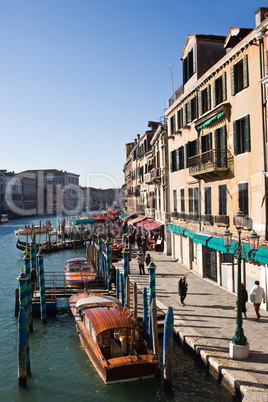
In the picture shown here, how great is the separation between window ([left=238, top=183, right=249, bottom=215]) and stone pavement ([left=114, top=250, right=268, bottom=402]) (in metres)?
4.04

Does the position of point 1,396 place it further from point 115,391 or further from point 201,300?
point 201,300

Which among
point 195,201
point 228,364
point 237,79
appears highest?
point 237,79

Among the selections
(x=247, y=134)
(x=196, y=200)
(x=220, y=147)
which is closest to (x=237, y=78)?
(x=247, y=134)

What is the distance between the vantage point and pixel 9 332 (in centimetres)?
1611

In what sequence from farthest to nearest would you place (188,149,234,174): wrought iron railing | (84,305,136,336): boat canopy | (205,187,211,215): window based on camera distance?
(205,187,211,215): window < (188,149,234,174): wrought iron railing < (84,305,136,336): boat canopy

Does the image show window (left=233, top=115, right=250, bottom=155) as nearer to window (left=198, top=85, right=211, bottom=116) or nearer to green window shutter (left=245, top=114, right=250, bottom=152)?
green window shutter (left=245, top=114, right=250, bottom=152)

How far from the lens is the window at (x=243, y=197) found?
51.5 feet

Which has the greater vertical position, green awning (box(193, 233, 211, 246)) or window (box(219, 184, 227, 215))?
window (box(219, 184, 227, 215))

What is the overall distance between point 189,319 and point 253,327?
2.39 metres

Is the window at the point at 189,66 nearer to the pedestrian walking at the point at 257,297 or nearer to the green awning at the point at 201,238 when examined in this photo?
the green awning at the point at 201,238

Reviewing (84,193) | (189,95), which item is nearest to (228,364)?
(189,95)

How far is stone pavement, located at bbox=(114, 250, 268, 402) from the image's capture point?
31.2 ft

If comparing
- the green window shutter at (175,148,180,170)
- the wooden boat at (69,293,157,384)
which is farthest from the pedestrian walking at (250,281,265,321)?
the green window shutter at (175,148,180,170)

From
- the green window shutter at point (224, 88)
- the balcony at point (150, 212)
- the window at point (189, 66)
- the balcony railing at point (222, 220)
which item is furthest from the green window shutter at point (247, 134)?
the balcony at point (150, 212)
